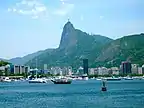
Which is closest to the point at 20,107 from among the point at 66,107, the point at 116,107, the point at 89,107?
the point at 66,107

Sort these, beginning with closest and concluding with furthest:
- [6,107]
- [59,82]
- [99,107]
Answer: [99,107]
[6,107]
[59,82]

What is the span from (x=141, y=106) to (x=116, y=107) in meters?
4.08

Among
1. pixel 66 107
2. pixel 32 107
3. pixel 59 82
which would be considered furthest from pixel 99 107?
pixel 59 82

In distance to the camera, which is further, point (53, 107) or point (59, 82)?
point (59, 82)

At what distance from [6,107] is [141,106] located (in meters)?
22.1

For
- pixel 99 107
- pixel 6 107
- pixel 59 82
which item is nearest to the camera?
pixel 99 107

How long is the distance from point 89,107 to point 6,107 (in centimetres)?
1425

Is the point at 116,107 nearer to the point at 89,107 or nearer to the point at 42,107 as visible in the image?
the point at 89,107

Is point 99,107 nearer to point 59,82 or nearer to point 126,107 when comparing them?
point 126,107

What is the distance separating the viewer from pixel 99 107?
196 feet

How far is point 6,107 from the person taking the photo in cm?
6438

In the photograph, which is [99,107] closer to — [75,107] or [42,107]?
[75,107]

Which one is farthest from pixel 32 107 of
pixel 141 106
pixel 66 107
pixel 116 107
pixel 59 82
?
pixel 59 82

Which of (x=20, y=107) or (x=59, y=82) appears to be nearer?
(x=20, y=107)
